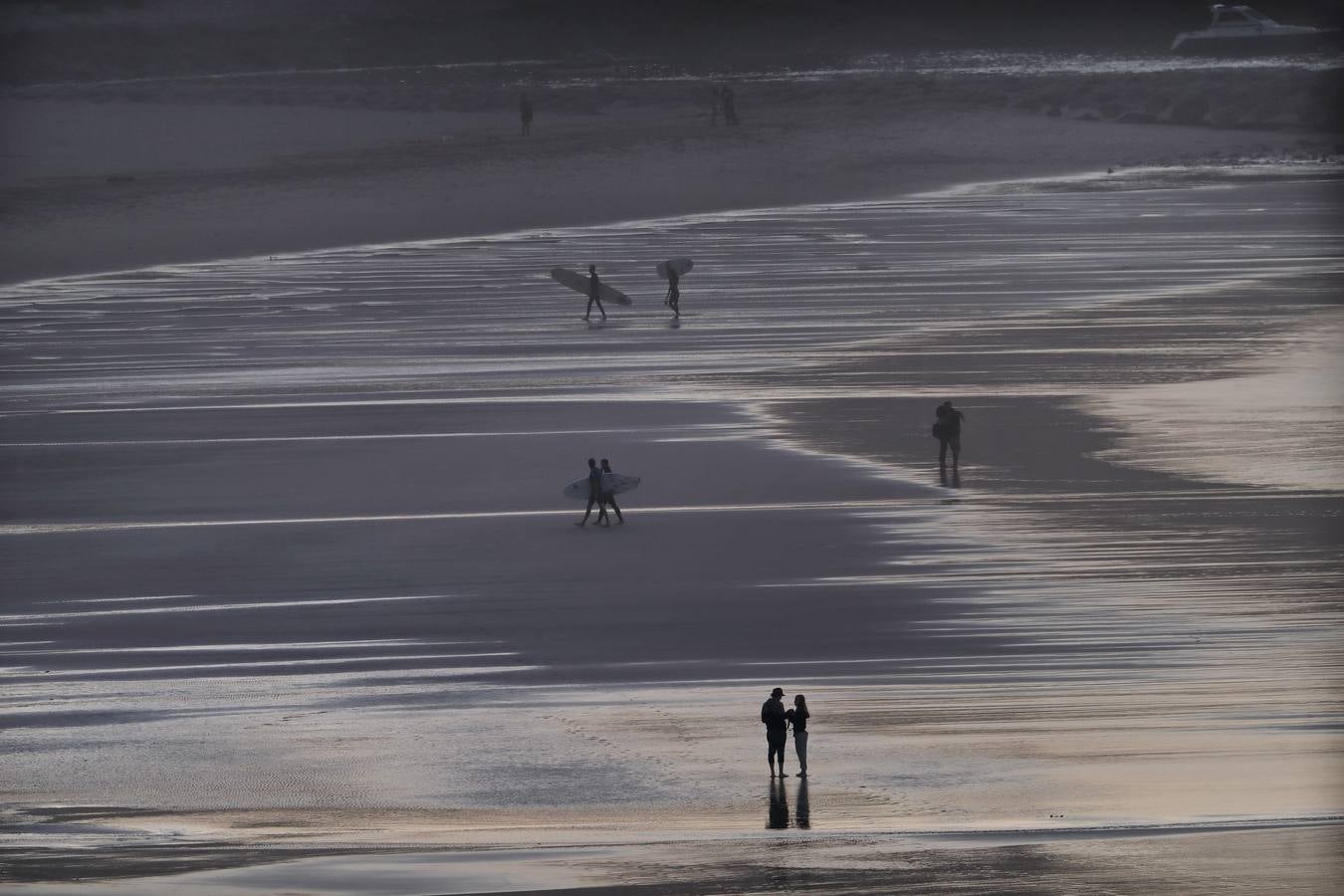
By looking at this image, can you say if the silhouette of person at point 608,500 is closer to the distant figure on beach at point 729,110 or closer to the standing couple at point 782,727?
the standing couple at point 782,727

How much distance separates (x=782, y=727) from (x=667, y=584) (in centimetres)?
534

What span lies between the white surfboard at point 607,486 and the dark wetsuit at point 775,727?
780 centimetres

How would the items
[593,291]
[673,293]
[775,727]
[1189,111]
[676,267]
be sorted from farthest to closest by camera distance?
[1189,111]
[676,267]
[673,293]
[593,291]
[775,727]

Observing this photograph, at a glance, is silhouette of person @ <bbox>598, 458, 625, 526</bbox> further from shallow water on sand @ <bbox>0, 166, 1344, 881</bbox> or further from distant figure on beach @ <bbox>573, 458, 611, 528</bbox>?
shallow water on sand @ <bbox>0, 166, 1344, 881</bbox>

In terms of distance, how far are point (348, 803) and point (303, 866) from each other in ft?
4.09

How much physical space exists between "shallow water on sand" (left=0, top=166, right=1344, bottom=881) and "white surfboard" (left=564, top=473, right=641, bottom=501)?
1.19 ft

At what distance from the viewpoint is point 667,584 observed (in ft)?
61.4

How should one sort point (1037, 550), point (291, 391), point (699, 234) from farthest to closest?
point (699, 234), point (291, 391), point (1037, 550)

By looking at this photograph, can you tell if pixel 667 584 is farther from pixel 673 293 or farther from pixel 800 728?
pixel 673 293

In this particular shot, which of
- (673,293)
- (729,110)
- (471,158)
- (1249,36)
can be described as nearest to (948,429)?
(673,293)

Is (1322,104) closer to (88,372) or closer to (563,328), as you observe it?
(563,328)

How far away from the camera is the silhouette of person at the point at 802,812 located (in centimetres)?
1278

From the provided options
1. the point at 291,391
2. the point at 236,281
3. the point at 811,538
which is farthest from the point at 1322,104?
the point at 811,538

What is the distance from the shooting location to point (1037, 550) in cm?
1953
